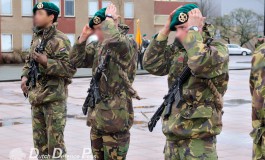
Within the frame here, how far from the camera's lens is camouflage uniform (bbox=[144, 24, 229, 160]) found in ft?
12.4

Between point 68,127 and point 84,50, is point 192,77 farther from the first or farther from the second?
point 68,127

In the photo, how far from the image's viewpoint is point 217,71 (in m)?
3.84

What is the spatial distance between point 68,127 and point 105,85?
5.00 metres

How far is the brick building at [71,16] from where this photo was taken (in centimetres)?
4003

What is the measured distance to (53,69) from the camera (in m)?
5.51

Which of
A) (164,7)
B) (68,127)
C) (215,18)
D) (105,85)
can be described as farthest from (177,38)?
(215,18)

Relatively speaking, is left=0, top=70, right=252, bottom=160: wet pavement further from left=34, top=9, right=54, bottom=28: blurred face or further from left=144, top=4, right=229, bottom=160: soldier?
left=144, top=4, right=229, bottom=160: soldier

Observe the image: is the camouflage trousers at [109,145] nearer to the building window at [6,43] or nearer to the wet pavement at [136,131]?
the wet pavement at [136,131]

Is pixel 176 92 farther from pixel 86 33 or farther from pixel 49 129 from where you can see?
pixel 49 129

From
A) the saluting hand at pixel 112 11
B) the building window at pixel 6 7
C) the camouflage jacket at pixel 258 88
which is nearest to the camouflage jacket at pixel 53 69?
the saluting hand at pixel 112 11

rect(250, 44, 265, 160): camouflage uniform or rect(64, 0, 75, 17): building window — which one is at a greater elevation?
rect(64, 0, 75, 17): building window

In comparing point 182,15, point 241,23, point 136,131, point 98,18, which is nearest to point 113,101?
point 98,18

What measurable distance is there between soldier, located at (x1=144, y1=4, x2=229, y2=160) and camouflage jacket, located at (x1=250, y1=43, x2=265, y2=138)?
0.81ft

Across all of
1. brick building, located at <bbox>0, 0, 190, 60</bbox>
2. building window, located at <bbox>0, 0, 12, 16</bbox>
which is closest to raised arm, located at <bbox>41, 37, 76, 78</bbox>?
brick building, located at <bbox>0, 0, 190, 60</bbox>
